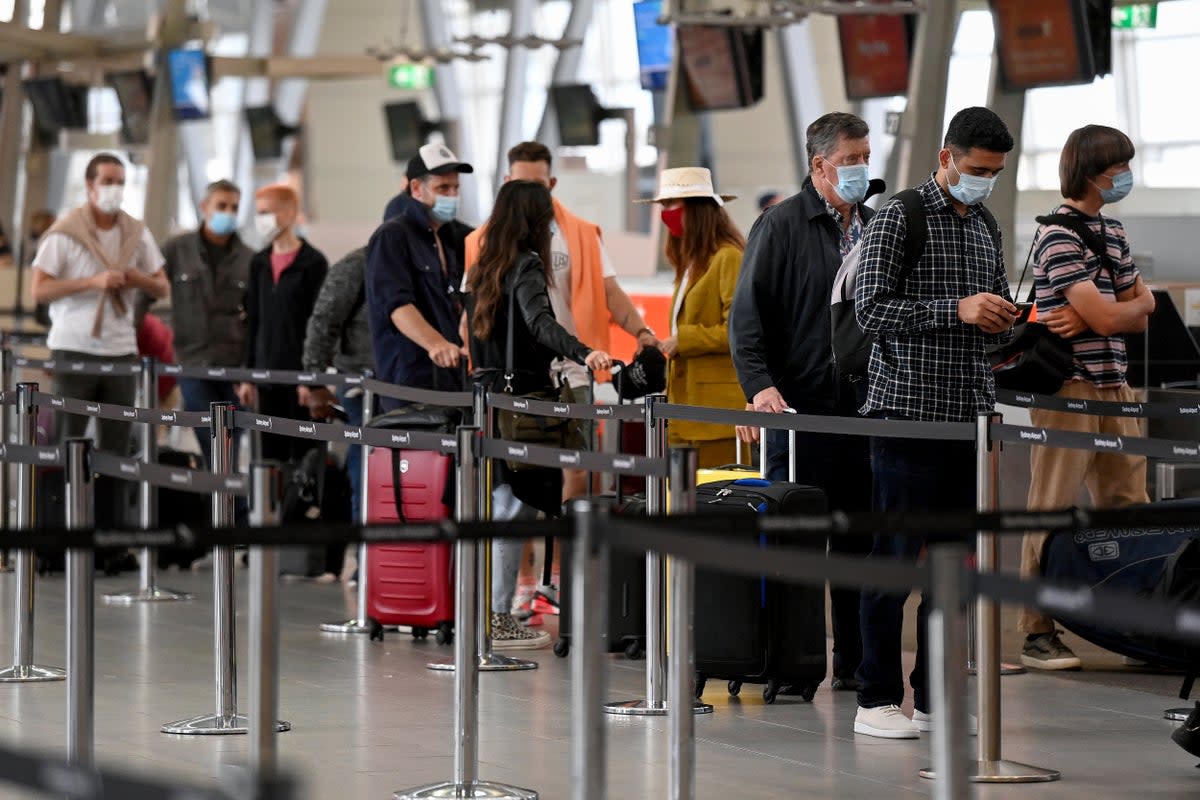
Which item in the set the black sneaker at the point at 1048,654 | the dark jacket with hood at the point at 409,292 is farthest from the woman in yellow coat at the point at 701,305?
the black sneaker at the point at 1048,654

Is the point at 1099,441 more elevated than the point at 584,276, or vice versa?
the point at 584,276

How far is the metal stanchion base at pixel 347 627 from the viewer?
7.71 meters

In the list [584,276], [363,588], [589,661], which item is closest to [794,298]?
[584,276]

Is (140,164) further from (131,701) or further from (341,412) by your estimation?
(131,701)

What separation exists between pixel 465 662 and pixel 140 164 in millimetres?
19217

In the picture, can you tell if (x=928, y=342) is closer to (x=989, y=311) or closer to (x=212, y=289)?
(x=989, y=311)

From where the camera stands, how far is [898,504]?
17.8 ft

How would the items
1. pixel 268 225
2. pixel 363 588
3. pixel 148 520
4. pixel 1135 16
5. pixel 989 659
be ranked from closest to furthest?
pixel 989 659, pixel 363 588, pixel 148 520, pixel 268 225, pixel 1135 16

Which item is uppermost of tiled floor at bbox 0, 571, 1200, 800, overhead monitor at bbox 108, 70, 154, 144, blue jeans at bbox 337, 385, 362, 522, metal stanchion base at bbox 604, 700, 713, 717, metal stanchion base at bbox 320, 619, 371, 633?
overhead monitor at bbox 108, 70, 154, 144

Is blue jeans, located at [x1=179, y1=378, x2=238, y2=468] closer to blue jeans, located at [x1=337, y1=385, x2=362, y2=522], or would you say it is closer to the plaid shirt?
blue jeans, located at [x1=337, y1=385, x2=362, y2=522]

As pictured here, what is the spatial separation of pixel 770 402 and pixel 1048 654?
152 cm

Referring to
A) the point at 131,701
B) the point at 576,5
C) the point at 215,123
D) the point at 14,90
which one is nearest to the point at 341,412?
the point at 131,701

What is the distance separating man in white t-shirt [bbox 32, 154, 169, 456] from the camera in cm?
920

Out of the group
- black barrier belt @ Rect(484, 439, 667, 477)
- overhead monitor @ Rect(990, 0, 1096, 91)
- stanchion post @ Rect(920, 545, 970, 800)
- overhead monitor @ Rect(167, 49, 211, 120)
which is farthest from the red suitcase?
overhead monitor @ Rect(167, 49, 211, 120)
